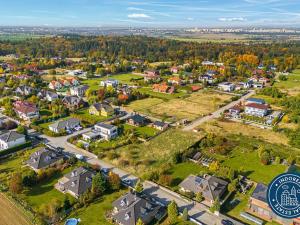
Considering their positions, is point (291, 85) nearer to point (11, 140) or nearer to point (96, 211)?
point (96, 211)

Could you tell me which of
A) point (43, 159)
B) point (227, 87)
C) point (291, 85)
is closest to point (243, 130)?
point (227, 87)

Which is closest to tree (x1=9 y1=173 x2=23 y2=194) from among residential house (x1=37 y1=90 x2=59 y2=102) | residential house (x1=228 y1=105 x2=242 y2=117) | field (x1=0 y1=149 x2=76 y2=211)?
field (x1=0 y1=149 x2=76 y2=211)

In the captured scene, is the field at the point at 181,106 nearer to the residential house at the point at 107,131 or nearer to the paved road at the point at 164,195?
the residential house at the point at 107,131

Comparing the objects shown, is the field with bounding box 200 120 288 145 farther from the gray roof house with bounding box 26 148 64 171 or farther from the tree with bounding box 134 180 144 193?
the gray roof house with bounding box 26 148 64 171

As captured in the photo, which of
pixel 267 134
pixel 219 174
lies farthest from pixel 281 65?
pixel 219 174

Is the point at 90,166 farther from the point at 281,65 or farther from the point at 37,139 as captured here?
the point at 281,65
